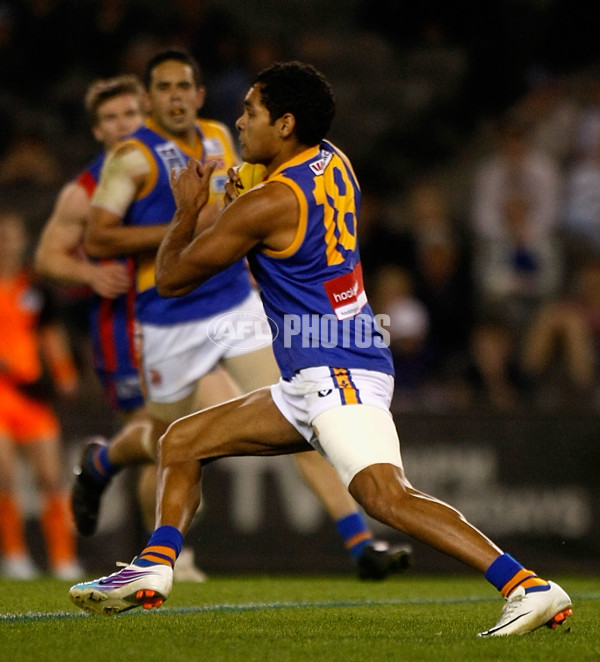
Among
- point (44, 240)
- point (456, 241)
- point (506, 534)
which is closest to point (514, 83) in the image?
point (456, 241)

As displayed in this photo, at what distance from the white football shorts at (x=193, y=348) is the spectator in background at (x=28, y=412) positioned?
2783mm

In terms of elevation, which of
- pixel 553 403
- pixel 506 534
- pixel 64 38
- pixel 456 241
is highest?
pixel 64 38

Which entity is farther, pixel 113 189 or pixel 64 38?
pixel 64 38

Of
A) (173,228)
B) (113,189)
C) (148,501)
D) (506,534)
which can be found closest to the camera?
(173,228)

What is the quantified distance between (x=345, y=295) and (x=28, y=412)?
506 centimetres

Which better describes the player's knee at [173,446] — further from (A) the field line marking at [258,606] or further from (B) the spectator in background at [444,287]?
(B) the spectator in background at [444,287]

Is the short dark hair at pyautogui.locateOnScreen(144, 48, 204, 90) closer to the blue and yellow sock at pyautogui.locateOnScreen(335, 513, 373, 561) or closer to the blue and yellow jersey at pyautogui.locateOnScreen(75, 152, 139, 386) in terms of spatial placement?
the blue and yellow jersey at pyautogui.locateOnScreen(75, 152, 139, 386)

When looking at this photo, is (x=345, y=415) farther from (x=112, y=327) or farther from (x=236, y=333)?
(x=112, y=327)

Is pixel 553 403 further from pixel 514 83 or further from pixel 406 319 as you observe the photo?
pixel 514 83

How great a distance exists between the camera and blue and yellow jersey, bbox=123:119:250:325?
6586mm

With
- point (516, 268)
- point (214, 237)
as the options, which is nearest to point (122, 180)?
point (214, 237)

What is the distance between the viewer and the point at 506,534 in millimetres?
9359

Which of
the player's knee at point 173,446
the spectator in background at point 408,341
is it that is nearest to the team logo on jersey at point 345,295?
the player's knee at point 173,446

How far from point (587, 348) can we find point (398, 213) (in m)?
3.54
